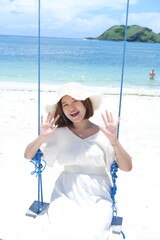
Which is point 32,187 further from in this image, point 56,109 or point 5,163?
point 56,109

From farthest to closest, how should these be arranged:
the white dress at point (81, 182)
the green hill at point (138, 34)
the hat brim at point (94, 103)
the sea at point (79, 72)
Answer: the green hill at point (138, 34) < the sea at point (79, 72) < the hat brim at point (94, 103) < the white dress at point (81, 182)

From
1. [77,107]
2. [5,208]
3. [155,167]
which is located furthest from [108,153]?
[155,167]

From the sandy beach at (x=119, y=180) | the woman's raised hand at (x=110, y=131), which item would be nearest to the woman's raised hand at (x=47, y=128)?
the woman's raised hand at (x=110, y=131)

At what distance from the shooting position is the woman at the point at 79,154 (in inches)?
90.0

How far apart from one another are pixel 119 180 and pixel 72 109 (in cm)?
188

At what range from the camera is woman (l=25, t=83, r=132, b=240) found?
2.29 metres

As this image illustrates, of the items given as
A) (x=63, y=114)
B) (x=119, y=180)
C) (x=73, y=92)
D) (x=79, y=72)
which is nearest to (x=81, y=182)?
(x=63, y=114)

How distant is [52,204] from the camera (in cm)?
236

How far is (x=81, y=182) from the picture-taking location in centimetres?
238

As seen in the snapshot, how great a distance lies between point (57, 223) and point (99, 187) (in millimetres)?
396

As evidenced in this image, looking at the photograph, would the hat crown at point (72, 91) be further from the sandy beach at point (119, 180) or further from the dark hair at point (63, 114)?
the sandy beach at point (119, 180)

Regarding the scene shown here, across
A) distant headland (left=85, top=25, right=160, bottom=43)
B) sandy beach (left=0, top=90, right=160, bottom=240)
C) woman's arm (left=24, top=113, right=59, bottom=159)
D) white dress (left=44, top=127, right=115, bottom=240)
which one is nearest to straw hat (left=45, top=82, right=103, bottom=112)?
woman's arm (left=24, top=113, right=59, bottom=159)

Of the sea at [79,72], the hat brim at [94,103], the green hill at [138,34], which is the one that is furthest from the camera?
the green hill at [138,34]

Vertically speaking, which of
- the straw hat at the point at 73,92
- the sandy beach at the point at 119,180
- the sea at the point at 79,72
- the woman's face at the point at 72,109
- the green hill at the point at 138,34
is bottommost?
the sea at the point at 79,72
